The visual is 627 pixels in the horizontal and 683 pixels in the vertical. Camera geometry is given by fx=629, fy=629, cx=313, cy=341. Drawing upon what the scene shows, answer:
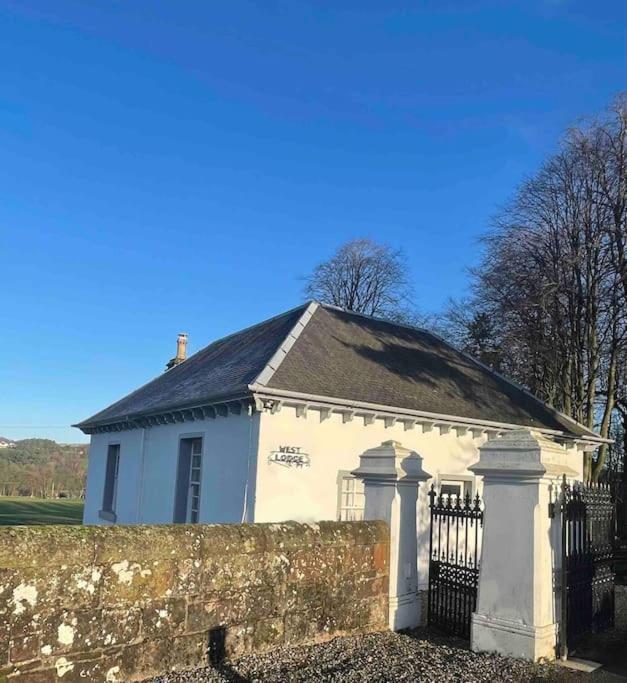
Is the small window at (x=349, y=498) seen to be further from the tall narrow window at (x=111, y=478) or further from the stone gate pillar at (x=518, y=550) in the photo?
the tall narrow window at (x=111, y=478)

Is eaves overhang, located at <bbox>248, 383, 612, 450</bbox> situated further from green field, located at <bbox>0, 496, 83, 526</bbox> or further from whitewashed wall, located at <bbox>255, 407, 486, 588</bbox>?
green field, located at <bbox>0, 496, 83, 526</bbox>

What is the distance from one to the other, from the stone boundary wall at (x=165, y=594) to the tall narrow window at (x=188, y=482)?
25.3ft

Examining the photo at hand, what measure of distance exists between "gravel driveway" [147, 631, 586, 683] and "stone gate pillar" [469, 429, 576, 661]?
0.24 metres

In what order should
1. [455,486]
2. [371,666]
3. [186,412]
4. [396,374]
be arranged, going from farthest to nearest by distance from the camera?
[396,374]
[455,486]
[186,412]
[371,666]

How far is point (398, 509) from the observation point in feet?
24.9

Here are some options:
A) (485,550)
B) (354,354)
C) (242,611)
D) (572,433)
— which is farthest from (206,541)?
(572,433)

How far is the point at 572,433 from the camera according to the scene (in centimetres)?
1603

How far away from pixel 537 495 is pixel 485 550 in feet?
2.82

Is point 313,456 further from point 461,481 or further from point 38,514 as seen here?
point 38,514

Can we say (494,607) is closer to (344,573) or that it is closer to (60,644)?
(344,573)

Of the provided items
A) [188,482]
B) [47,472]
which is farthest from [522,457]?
[47,472]

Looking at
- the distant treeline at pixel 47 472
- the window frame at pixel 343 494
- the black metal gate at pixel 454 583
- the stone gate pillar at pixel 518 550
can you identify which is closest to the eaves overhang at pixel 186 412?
the window frame at pixel 343 494

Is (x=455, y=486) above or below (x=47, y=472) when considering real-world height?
above

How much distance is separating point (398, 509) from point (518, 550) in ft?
5.19
